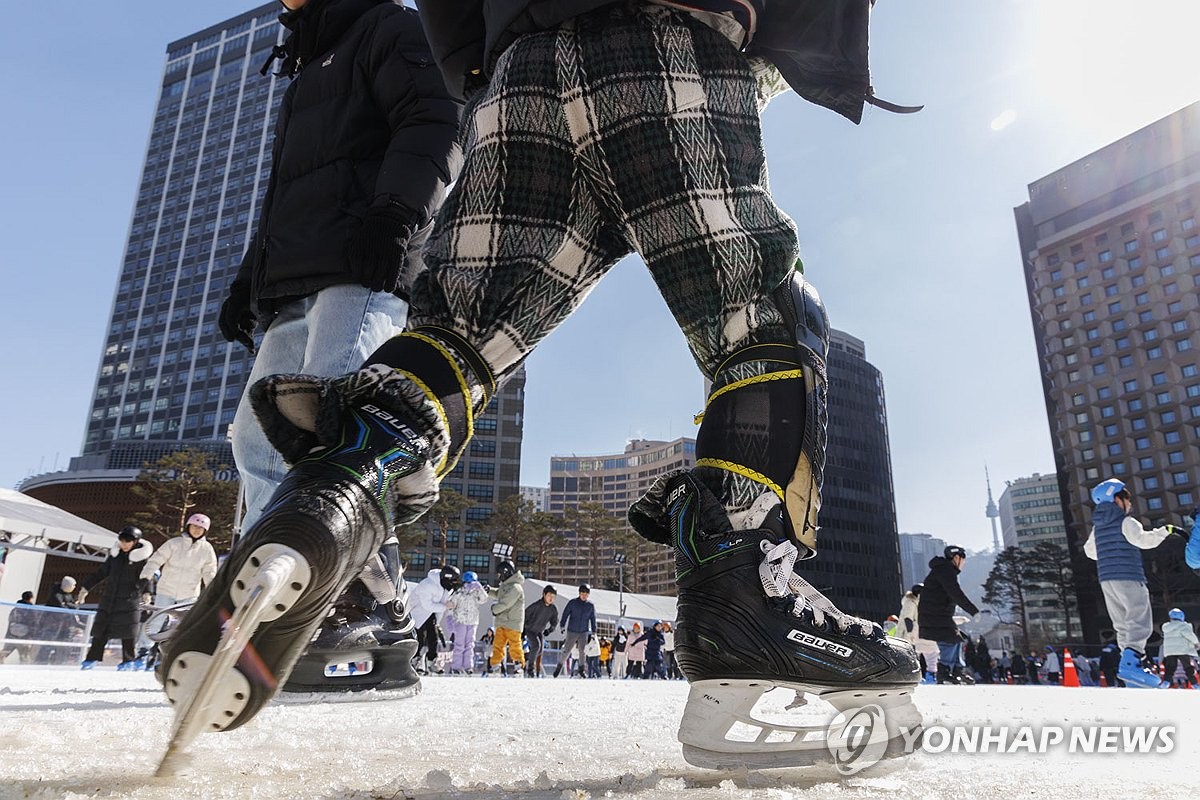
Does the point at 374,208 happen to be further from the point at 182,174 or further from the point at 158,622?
the point at 182,174

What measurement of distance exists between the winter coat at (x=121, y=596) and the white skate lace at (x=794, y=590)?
22.4 ft

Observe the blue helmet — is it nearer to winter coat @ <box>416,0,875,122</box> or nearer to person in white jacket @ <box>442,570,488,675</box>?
winter coat @ <box>416,0,875,122</box>

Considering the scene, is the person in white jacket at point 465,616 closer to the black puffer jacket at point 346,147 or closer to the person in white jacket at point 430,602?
the person in white jacket at point 430,602

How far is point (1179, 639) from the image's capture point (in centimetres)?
765

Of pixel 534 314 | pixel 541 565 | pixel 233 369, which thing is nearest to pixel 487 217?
pixel 534 314

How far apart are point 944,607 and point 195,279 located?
80.0 meters

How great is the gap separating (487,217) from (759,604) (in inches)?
26.1

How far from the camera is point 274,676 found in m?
0.62

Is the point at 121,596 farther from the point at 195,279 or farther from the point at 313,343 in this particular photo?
the point at 195,279

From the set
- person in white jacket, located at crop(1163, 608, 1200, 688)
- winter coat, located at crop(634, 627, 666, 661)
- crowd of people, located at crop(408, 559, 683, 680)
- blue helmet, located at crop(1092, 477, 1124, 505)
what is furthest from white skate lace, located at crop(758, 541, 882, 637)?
winter coat, located at crop(634, 627, 666, 661)

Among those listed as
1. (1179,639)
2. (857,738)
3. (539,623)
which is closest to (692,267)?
(857,738)

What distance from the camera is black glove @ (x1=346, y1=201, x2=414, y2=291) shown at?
1604mm

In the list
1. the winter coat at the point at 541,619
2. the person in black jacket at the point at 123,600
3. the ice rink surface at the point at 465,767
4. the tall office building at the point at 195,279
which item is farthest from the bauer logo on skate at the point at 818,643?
the tall office building at the point at 195,279

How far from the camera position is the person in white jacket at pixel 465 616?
34.2ft
